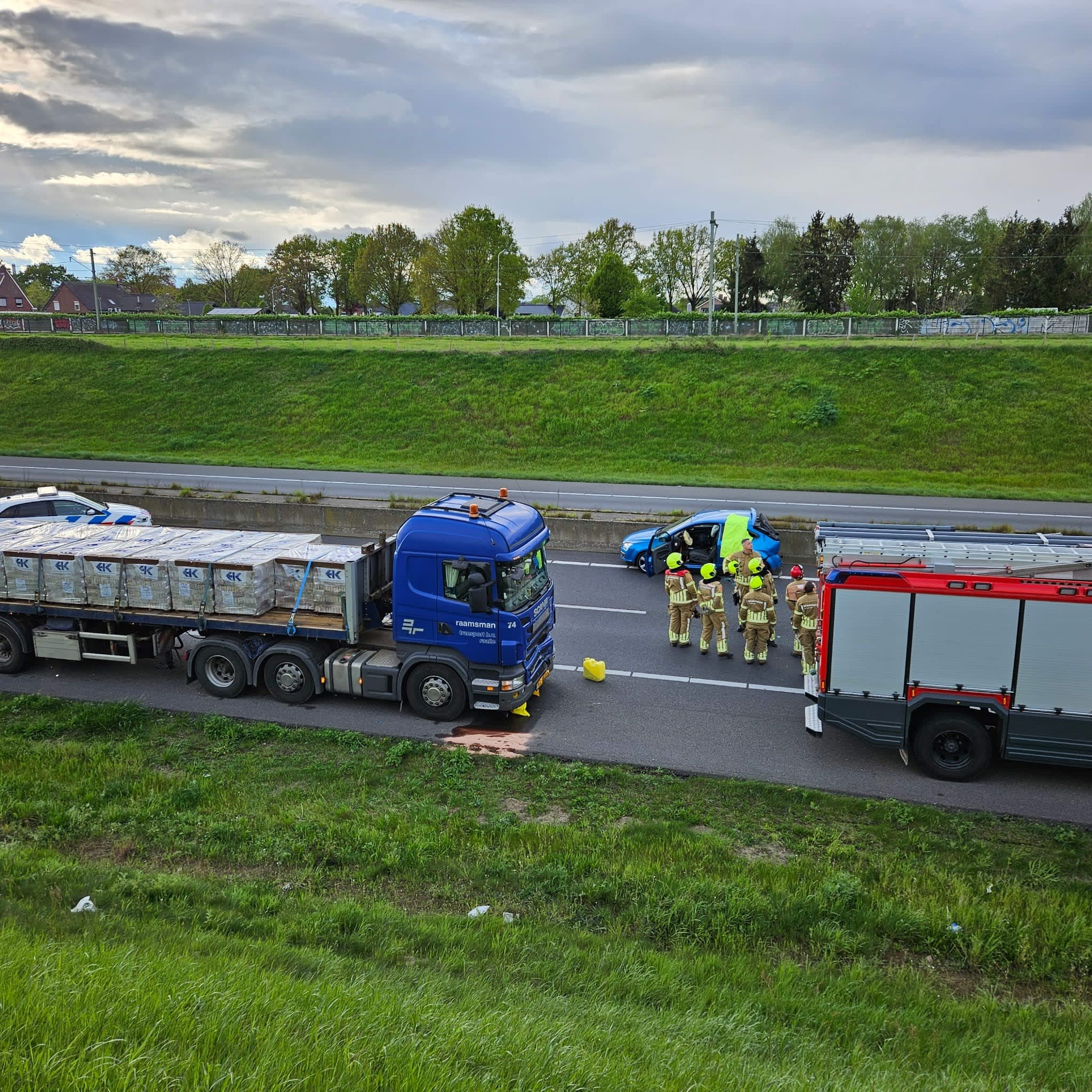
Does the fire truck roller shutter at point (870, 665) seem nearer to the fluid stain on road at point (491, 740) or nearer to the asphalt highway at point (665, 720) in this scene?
the asphalt highway at point (665, 720)

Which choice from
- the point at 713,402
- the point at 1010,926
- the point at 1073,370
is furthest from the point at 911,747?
the point at 1073,370

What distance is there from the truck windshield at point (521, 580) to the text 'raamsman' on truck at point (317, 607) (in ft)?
0.07

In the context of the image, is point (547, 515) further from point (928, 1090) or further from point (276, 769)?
point (928, 1090)

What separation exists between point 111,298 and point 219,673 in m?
101

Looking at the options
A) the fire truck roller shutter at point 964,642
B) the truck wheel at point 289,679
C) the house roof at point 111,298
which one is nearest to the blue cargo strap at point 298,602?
the truck wheel at point 289,679

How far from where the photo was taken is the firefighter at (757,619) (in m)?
13.4

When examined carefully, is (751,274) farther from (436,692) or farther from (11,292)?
(11,292)

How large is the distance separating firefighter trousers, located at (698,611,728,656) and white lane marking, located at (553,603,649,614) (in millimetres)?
2279

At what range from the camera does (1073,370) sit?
35375mm

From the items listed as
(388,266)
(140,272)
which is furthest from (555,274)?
(140,272)

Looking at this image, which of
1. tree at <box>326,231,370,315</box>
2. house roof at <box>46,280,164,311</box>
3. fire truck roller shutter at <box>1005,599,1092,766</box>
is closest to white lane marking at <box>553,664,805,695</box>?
fire truck roller shutter at <box>1005,599,1092,766</box>

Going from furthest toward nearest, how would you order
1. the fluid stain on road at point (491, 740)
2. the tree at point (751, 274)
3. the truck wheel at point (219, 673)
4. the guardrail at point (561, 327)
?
the tree at point (751, 274)
the guardrail at point (561, 327)
the truck wheel at point (219, 673)
the fluid stain on road at point (491, 740)

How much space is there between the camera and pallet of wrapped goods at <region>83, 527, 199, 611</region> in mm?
12133

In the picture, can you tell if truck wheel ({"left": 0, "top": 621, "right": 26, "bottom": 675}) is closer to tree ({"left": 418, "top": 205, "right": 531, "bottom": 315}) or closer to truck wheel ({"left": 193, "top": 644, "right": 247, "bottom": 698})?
truck wheel ({"left": 193, "top": 644, "right": 247, "bottom": 698})
